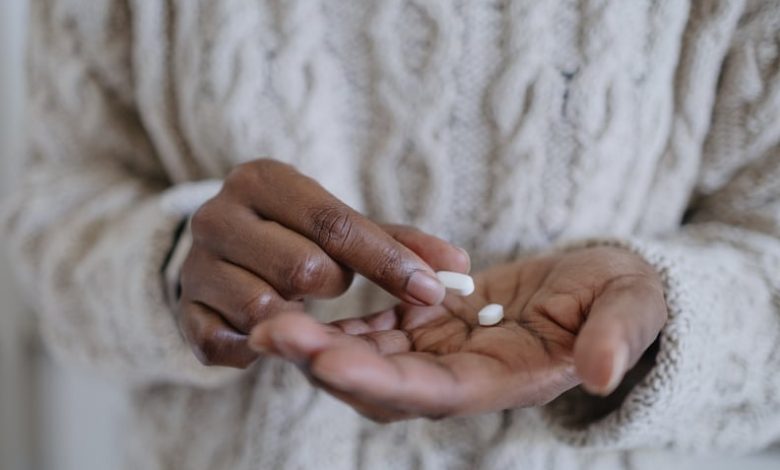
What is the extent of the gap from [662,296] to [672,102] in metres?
0.22

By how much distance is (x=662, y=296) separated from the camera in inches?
16.4

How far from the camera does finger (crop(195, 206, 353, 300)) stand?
42cm

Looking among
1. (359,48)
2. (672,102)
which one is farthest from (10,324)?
(672,102)

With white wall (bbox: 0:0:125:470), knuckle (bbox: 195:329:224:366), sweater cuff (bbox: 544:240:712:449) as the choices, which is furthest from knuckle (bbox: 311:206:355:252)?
white wall (bbox: 0:0:125:470)

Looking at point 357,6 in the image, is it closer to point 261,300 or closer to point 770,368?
point 261,300

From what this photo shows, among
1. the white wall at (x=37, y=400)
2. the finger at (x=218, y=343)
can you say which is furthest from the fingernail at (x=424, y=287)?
the white wall at (x=37, y=400)

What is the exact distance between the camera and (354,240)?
411mm

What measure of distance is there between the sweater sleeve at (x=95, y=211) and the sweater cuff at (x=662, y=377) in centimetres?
32

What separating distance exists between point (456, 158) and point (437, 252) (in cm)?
15

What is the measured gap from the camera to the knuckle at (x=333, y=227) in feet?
1.36

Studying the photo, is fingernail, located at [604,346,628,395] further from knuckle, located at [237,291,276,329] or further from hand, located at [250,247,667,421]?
knuckle, located at [237,291,276,329]

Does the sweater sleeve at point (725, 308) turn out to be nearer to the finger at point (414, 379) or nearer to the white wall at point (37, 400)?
the finger at point (414, 379)

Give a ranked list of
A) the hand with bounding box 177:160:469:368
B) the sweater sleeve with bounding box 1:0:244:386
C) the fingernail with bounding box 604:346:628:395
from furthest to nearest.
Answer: the sweater sleeve with bounding box 1:0:244:386
the hand with bounding box 177:160:469:368
the fingernail with bounding box 604:346:628:395

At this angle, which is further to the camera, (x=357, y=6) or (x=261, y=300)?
(x=357, y=6)
